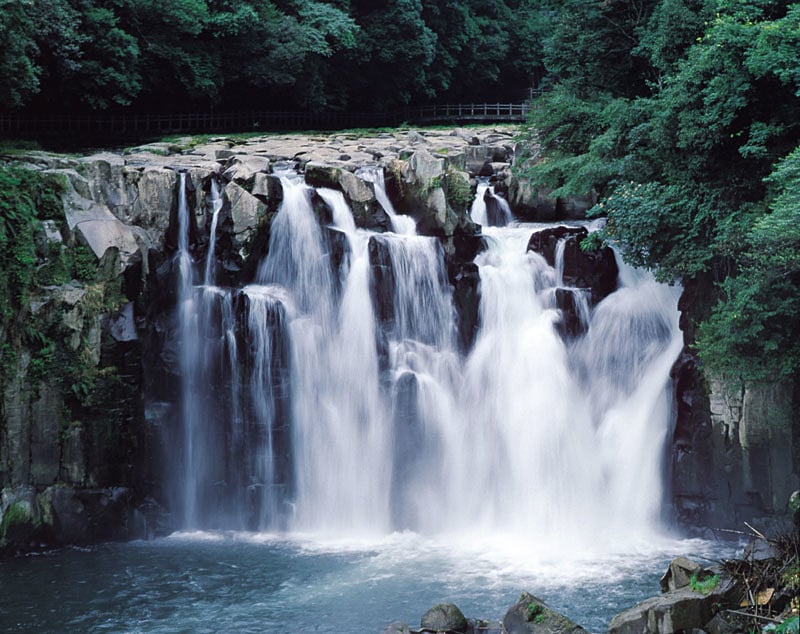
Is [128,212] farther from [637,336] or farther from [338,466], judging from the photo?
[637,336]

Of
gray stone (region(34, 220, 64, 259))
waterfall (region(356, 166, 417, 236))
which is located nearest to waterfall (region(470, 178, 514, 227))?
waterfall (region(356, 166, 417, 236))

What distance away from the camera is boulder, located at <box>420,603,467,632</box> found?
41.3 feet

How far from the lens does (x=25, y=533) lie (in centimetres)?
1792

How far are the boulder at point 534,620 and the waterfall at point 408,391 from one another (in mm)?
6244

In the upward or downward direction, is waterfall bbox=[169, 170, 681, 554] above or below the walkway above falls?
below

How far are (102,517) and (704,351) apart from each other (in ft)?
40.6

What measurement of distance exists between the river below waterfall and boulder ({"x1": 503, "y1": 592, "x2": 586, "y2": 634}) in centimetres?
147

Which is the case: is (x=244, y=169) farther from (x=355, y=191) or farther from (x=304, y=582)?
(x=304, y=582)

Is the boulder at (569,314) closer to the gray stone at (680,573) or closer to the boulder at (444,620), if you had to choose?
the gray stone at (680,573)

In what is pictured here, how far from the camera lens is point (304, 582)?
15781 millimetres

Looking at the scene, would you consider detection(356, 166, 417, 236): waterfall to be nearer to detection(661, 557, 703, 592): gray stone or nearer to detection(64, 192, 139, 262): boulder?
detection(64, 192, 139, 262): boulder

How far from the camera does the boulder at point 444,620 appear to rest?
12578 mm

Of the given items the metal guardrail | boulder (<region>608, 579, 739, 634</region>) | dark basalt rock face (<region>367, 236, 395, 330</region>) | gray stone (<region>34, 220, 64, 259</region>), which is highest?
the metal guardrail

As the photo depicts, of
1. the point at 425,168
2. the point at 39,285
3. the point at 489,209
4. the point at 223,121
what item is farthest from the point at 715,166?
the point at 223,121
